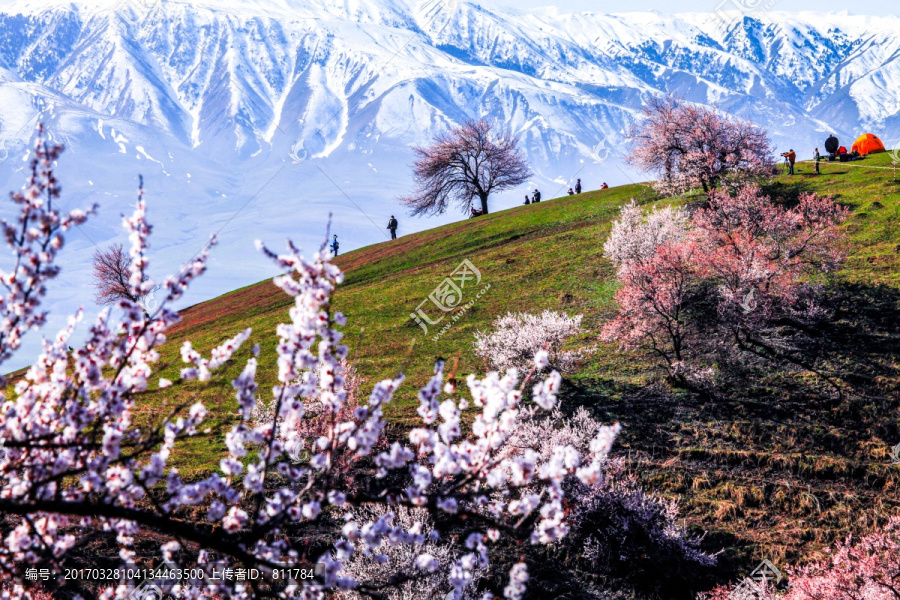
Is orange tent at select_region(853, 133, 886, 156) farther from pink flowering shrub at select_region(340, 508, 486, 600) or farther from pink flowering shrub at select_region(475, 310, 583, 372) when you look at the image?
pink flowering shrub at select_region(340, 508, 486, 600)

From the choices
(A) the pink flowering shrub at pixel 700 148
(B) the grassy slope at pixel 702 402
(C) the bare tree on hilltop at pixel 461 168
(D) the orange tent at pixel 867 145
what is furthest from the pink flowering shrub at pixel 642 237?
(D) the orange tent at pixel 867 145

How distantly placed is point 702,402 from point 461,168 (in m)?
43.9

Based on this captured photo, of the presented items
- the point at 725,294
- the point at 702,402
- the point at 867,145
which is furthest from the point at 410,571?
the point at 867,145

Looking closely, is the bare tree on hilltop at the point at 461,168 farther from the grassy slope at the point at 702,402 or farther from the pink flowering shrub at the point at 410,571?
the pink flowering shrub at the point at 410,571

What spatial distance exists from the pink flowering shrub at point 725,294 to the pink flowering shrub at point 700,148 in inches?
363

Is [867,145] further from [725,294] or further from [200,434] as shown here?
[200,434]

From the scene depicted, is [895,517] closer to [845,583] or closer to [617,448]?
[845,583]

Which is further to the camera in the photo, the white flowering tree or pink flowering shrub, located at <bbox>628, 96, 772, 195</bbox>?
pink flowering shrub, located at <bbox>628, 96, 772, 195</bbox>

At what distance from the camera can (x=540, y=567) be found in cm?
1360

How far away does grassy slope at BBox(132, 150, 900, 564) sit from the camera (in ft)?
48.3

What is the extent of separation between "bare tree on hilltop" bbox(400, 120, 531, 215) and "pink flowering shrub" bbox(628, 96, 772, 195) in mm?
20705

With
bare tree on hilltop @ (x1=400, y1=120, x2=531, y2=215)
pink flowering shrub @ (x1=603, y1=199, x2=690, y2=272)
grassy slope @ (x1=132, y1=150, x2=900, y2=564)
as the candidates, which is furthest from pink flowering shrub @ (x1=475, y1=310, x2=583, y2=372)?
bare tree on hilltop @ (x1=400, y1=120, x2=531, y2=215)

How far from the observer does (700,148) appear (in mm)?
36344

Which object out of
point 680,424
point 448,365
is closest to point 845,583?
point 680,424
